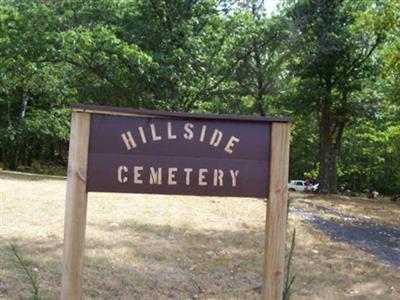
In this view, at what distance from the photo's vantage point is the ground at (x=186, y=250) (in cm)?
498

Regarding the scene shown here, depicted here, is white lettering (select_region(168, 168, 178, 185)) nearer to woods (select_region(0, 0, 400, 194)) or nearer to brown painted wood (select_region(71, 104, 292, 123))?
brown painted wood (select_region(71, 104, 292, 123))

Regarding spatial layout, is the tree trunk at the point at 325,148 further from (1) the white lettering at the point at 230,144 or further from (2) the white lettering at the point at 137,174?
(2) the white lettering at the point at 137,174

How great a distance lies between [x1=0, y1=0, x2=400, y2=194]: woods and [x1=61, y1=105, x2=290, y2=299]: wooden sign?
11.4 m

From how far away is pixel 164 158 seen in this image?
3.11 m

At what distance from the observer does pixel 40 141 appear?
3288 centimetres

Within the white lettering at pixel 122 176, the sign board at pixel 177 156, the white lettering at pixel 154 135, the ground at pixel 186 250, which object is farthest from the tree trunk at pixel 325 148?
the white lettering at pixel 122 176

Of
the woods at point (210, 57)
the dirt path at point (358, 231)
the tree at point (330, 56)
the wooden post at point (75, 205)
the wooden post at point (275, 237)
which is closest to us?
the wooden post at point (75, 205)

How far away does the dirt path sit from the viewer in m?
7.50

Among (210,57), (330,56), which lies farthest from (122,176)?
(330,56)

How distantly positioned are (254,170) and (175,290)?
2086 millimetres

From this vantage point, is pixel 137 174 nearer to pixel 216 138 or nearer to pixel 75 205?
pixel 75 205

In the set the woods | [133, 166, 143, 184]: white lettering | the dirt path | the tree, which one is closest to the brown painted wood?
[133, 166, 143, 184]: white lettering

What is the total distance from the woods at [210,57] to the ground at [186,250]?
19.9ft

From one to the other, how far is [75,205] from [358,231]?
694 cm
